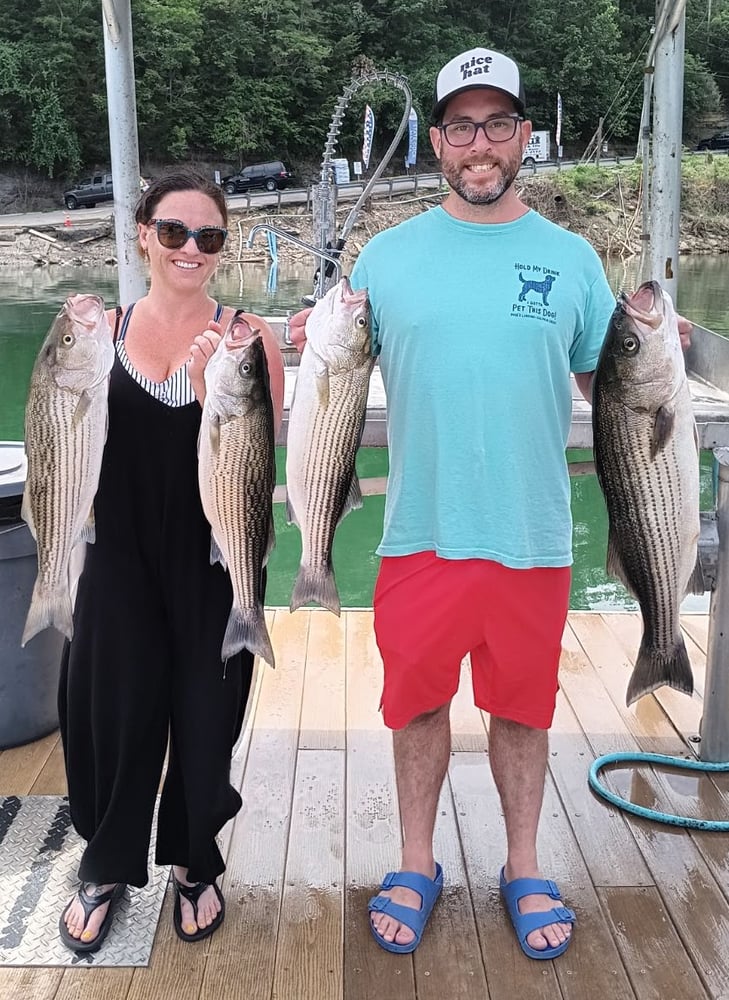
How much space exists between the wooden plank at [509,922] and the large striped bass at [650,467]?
23.0 inches

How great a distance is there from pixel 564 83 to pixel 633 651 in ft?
169

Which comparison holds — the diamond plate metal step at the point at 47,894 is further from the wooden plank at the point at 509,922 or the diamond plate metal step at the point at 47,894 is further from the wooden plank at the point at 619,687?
the wooden plank at the point at 619,687

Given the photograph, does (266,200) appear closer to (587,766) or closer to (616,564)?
(587,766)

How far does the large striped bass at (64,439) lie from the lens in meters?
1.86

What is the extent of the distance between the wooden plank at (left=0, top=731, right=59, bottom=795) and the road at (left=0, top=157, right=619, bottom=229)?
30.7 metres

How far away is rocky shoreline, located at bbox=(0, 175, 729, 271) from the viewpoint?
1190 inches

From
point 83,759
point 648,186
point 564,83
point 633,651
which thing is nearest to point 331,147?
point 648,186

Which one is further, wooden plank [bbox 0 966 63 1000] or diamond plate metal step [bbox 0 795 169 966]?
diamond plate metal step [bbox 0 795 169 966]

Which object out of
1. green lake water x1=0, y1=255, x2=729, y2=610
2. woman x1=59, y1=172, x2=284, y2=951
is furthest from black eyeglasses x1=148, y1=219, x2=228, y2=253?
green lake water x1=0, y1=255, x2=729, y2=610

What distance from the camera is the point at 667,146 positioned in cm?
489

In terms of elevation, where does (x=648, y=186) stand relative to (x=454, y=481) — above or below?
above

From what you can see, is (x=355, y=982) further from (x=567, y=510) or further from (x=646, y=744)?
(x=646, y=744)

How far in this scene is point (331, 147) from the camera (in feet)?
23.9

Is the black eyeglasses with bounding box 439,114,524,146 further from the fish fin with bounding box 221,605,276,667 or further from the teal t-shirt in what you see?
the fish fin with bounding box 221,605,276,667
